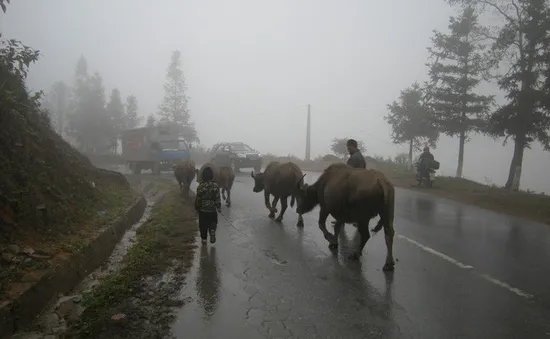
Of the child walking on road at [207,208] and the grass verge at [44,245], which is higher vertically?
the child walking on road at [207,208]

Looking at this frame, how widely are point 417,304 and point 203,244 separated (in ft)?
14.6

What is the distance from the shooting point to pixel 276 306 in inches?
204

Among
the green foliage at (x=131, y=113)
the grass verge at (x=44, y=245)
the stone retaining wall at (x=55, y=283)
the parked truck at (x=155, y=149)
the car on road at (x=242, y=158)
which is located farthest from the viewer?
the green foliage at (x=131, y=113)

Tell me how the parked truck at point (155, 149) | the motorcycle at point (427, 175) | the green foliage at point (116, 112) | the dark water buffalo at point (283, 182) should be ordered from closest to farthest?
the dark water buffalo at point (283, 182) < the motorcycle at point (427, 175) < the parked truck at point (155, 149) < the green foliage at point (116, 112)

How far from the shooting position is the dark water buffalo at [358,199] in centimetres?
704

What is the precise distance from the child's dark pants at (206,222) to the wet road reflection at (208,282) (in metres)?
0.63

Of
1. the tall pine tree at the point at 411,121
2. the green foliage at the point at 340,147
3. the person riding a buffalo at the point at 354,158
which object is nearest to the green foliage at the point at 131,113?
the green foliage at the point at 340,147

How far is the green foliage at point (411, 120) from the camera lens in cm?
2858

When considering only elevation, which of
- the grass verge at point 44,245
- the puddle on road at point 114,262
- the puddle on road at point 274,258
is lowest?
the puddle on road at point 114,262

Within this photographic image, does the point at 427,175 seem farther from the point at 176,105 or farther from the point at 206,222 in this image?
the point at 176,105

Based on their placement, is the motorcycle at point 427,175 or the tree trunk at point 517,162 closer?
the motorcycle at point 427,175

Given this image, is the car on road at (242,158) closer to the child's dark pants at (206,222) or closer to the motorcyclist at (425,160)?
the motorcyclist at (425,160)

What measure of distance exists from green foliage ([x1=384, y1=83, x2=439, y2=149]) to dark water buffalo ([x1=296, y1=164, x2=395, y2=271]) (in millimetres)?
20861

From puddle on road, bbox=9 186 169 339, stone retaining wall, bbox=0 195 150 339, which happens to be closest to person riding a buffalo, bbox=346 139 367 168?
puddle on road, bbox=9 186 169 339
